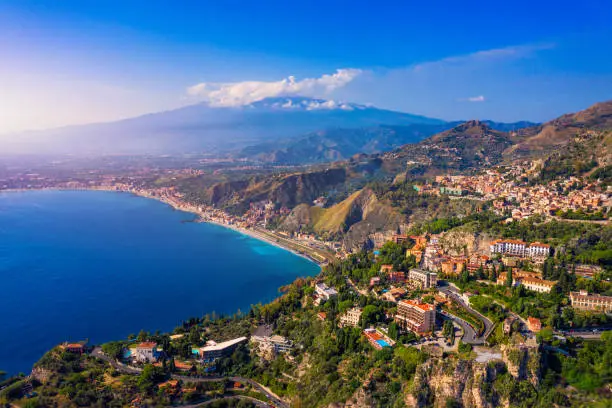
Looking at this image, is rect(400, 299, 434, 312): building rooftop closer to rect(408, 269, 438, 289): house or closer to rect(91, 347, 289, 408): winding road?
rect(408, 269, 438, 289): house

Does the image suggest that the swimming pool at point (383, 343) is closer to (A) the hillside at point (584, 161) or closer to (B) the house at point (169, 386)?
(B) the house at point (169, 386)

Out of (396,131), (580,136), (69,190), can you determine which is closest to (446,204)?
(580,136)

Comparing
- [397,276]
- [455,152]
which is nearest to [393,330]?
[397,276]

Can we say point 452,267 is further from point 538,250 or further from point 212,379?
point 212,379

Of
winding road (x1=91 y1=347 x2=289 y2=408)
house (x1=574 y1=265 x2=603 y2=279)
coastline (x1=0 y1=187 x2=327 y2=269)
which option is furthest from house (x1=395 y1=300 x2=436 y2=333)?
coastline (x1=0 y1=187 x2=327 y2=269)

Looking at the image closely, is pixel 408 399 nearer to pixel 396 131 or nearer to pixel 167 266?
pixel 167 266

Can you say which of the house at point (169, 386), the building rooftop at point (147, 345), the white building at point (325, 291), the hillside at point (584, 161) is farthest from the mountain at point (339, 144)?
the house at point (169, 386)
